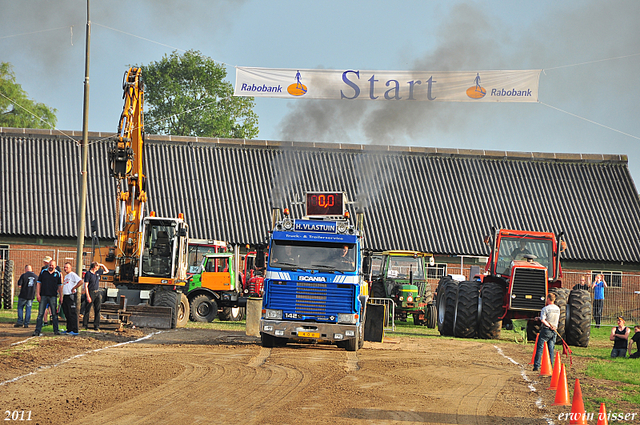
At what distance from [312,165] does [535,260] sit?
21419mm

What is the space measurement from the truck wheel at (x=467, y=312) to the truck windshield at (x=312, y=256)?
5761mm

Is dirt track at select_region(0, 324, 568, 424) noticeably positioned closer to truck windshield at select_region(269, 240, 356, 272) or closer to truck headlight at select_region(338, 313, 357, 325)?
truck headlight at select_region(338, 313, 357, 325)

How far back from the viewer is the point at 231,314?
28078 millimetres

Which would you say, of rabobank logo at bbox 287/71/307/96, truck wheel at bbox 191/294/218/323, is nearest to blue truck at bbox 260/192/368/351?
rabobank logo at bbox 287/71/307/96

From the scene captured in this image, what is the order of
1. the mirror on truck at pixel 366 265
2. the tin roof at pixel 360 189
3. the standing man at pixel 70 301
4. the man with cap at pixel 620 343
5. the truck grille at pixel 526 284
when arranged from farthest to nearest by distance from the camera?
the tin roof at pixel 360 189, the truck grille at pixel 526 284, the standing man at pixel 70 301, the man with cap at pixel 620 343, the mirror on truck at pixel 366 265

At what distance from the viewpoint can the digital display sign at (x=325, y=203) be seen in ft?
63.3

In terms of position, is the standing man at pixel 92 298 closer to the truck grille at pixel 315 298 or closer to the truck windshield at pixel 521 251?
the truck grille at pixel 315 298

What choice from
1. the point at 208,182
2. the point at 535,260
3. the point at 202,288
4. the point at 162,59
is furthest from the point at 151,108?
the point at 535,260

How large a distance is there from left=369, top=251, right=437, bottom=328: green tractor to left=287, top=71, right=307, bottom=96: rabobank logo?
23.6 ft

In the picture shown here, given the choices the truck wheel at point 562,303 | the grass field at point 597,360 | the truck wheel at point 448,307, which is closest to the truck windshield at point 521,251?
the truck wheel at point 562,303

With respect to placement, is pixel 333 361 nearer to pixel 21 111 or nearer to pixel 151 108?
pixel 151 108

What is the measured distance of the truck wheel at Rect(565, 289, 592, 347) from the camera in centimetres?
2064

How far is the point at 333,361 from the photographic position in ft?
51.4

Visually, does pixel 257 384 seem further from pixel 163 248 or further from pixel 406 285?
pixel 406 285
